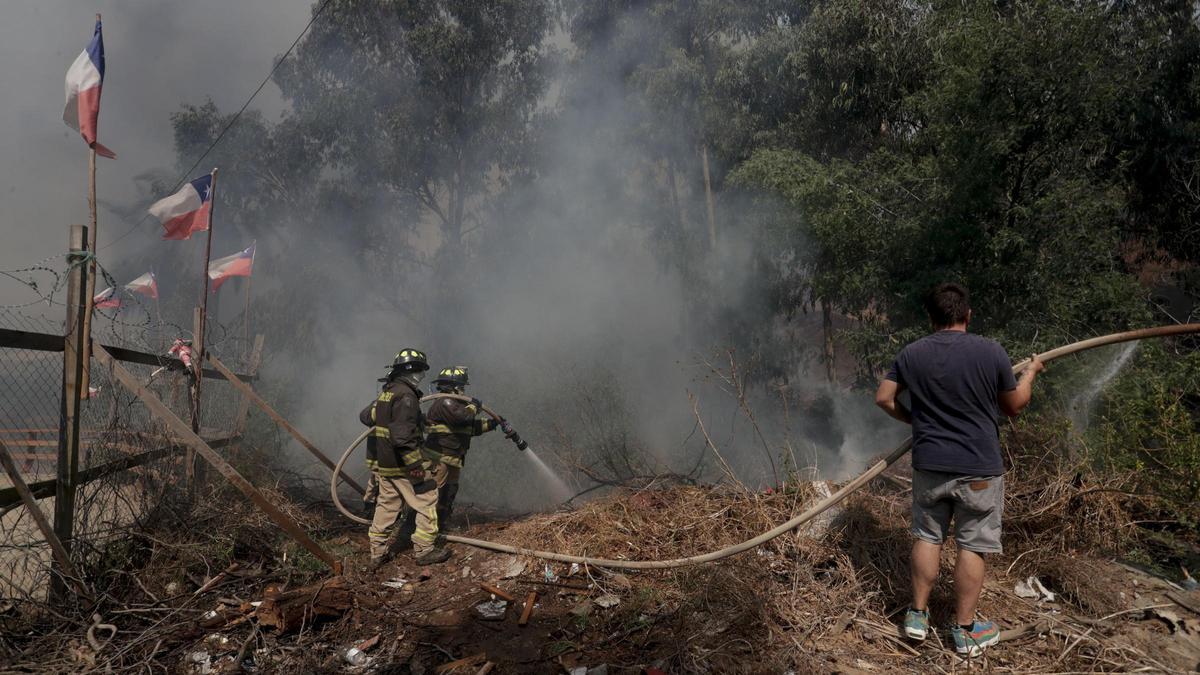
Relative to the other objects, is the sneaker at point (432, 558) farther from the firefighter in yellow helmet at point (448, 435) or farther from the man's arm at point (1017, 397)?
the man's arm at point (1017, 397)

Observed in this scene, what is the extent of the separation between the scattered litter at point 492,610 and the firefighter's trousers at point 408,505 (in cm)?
108

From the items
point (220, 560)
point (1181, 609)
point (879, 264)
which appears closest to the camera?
point (1181, 609)

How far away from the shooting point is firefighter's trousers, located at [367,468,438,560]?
4738mm

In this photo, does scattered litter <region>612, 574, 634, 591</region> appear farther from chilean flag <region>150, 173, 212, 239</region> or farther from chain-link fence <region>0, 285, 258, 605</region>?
chilean flag <region>150, 173, 212, 239</region>

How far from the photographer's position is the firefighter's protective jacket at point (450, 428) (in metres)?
5.84

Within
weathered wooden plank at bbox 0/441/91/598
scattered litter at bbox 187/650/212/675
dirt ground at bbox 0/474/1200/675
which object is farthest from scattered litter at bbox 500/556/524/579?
weathered wooden plank at bbox 0/441/91/598

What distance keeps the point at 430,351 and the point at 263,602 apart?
15.2 meters

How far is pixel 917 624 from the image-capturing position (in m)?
2.91

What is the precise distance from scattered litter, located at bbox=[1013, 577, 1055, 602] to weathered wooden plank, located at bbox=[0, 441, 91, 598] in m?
4.67

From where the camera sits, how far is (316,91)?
806 inches

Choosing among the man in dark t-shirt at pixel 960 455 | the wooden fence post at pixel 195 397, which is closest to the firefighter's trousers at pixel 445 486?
the wooden fence post at pixel 195 397

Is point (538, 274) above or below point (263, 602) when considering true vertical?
above

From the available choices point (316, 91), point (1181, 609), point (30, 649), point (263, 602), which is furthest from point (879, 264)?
point (316, 91)

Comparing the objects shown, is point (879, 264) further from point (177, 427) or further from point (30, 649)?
point (30, 649)
